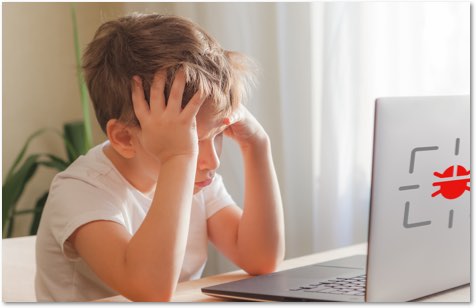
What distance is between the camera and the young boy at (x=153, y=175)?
81 centimetres

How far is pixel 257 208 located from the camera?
1.03 metres

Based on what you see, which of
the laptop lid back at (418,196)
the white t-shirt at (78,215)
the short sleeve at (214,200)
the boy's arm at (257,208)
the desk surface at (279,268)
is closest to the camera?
the laptop lid back at (418,196)

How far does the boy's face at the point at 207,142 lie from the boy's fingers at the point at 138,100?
0.21ft

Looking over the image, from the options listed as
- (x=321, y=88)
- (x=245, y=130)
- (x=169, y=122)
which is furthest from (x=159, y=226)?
(x=321, y=88)

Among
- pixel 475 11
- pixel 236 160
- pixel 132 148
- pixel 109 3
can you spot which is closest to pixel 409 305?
pixel 132 148

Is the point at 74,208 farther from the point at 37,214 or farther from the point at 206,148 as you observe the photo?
the point at 37,214

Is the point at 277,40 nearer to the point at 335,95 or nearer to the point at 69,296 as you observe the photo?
the point at 335,95

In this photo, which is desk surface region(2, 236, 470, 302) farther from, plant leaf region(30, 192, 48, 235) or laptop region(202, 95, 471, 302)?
plant leaf region(30, 192, 48, 235)

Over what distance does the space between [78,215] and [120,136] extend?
4.4 inches

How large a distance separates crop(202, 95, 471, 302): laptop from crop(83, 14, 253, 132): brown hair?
235 mm

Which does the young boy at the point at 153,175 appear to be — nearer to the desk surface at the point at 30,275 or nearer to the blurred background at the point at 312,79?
the desk surface at the point at 30,275

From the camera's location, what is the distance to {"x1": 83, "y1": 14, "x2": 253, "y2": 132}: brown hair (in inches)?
34.0

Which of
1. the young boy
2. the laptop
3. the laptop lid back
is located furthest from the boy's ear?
the laptop lid back

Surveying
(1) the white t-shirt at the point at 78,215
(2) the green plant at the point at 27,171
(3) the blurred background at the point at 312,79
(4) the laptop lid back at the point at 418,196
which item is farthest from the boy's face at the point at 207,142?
(2) the green plant at the point at 27,171
